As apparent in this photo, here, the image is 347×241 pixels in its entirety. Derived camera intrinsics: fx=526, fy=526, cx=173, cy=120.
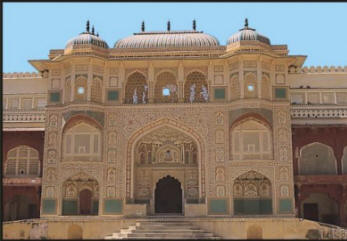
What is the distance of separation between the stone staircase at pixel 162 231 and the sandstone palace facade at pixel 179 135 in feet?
4.82

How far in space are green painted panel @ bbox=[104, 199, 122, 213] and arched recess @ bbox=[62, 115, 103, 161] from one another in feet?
5.64

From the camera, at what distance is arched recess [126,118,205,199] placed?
20500mm

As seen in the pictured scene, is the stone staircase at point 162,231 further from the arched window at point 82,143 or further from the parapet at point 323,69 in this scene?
the parapet at point 323,69

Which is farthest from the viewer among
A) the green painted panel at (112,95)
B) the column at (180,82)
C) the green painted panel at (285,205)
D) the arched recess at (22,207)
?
the arched recess at (22,207)

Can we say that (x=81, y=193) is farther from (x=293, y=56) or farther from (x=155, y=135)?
(x=293, y=56)

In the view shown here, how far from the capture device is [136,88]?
2159 centimetres

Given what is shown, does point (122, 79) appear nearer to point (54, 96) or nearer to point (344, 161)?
point (54, 96)

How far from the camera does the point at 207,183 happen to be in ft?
66.2

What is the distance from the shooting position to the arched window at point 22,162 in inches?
891

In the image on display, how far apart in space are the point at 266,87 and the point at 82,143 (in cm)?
758

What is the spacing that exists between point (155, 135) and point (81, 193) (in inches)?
149

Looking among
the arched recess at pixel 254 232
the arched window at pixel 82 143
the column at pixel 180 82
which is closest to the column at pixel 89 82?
the arched window at pixel 82 143

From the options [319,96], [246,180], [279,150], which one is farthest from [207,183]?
[319,96]

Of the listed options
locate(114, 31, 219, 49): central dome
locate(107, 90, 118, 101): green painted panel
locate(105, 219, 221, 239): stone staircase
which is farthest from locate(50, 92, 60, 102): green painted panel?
locate(105, 219, 221, 239): stone staircase
